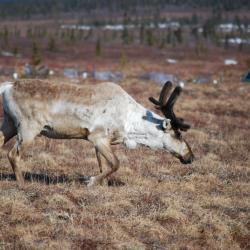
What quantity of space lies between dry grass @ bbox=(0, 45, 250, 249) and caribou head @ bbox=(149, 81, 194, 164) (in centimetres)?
49

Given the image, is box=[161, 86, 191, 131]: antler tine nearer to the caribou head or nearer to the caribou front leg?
the caribou head

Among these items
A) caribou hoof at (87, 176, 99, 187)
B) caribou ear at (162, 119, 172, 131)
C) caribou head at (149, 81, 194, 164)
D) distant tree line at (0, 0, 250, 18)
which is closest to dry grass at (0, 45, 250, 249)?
caribou hoof at (87, 176, 99, 187)

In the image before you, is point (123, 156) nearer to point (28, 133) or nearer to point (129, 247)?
point (28, 133)

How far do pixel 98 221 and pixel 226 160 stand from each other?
5539mm

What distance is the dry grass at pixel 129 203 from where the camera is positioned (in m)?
6.43

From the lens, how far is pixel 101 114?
8.64 meters

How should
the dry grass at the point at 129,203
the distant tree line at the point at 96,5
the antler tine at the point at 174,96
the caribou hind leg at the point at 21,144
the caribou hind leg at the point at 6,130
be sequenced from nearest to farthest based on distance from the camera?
the dry grass at the point at 129,203 < the caribou hind leg at the point at 21,144 < the antler tine at the point at 174,96 < the caribou hind leg at the point at 6,130 < the distant tree line at the point at 96,5

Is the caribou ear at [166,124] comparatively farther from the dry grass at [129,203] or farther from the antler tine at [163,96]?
the dry grass at [129,203]

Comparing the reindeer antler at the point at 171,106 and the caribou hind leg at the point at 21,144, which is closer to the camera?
the caribou hind leg at the point at 21,144

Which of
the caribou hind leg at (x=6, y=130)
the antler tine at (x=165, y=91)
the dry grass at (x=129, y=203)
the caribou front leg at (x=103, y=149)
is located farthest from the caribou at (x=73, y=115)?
the dry grass at (x=129, y=203)

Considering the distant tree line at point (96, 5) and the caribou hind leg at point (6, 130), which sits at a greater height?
the caribou hind leg at point (6, 130)

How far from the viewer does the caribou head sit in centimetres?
898

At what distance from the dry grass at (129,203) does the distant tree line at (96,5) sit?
6044 inches

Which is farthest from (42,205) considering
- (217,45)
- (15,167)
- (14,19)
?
(14,19)
